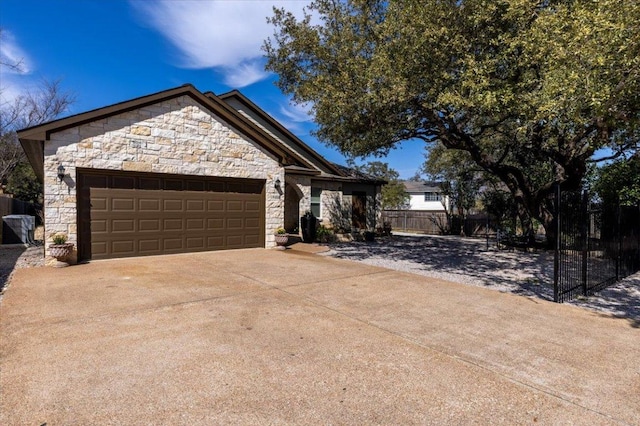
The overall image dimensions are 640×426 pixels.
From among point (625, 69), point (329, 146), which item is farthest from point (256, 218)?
point (625, 69)

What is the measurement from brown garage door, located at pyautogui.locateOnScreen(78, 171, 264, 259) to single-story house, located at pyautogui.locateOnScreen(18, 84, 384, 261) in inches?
1.1

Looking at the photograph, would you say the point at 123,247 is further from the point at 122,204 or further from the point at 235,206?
the point at 235,206

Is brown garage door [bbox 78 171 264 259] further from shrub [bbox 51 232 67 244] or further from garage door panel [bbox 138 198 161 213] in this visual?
shrub [bbox 51 232 67 244]

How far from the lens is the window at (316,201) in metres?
17.3

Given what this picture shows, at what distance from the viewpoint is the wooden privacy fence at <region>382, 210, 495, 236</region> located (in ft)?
73.8

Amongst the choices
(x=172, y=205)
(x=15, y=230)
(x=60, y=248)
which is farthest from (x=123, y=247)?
(x=15, y=230)

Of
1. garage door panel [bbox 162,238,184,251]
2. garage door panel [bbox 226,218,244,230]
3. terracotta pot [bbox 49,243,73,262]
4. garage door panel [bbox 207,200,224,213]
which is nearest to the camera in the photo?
terracotta pot [bbox 49,243,73,262]

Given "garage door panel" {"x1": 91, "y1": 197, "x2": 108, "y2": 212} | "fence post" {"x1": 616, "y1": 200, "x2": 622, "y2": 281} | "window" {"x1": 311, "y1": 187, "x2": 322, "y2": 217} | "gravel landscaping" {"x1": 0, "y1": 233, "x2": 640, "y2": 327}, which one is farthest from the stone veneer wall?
"fence post" {"x1": 616, "y1": 200, "x2": 622, "y2": 281}

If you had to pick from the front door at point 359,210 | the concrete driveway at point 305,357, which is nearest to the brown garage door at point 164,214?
the concrete driveway at point 305,357

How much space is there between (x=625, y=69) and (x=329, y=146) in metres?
9.54

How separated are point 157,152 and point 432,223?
769 inches

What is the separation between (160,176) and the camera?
426 inches

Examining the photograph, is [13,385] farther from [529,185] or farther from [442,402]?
[529,185]

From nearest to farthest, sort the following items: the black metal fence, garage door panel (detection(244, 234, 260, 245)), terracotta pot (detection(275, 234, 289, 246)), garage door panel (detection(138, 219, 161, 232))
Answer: the black metal fence < garage door panel (detection(138, 219, 161, 232)) < garage door panel (detection(244, 234, 260, 245)) < terracotta pot (detection(275, 234, 289, 246))
